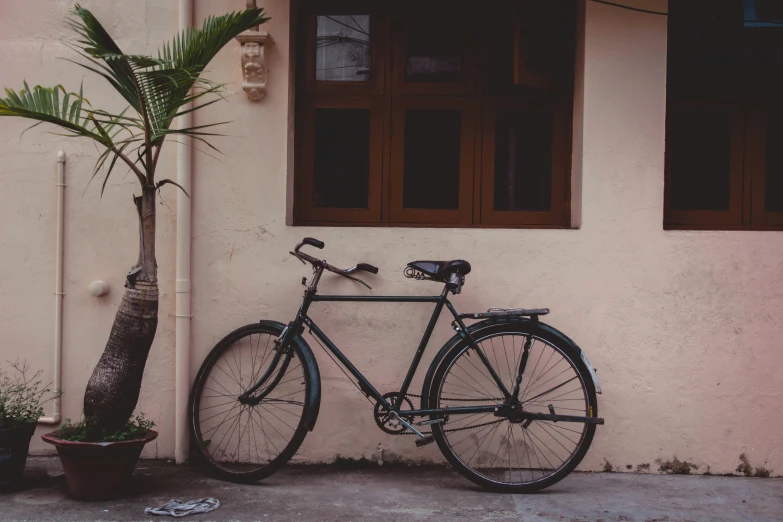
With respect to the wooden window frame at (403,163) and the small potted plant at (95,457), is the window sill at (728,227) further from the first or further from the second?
the small potted plant at (95,457)

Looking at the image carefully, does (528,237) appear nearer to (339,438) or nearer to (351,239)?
(351,239)

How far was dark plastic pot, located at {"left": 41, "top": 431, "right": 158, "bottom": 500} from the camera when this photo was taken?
3.74 metres

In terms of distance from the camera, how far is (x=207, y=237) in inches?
182

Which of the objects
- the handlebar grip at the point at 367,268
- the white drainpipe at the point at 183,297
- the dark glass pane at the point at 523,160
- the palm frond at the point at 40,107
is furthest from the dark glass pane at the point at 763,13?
the palm frond at the point at 40,107

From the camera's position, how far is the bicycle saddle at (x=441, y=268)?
4.13 meters

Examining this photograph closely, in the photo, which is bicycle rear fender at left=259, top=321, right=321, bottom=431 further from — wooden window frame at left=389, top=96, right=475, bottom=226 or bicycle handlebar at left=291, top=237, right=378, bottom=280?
wooden window frame at left=389, top=96, right=475, bottom=226

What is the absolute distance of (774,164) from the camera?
15.7ft

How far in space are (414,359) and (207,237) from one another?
1605mm

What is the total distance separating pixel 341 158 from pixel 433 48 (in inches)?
39.2

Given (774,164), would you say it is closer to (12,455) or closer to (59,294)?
(59,294)

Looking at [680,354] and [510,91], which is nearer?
[680,354]

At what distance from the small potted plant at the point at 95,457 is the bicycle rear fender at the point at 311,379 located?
2.99ft

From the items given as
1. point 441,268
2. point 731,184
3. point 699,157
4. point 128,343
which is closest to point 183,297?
point 128,343

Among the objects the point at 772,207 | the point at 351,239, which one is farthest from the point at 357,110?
the point at 772,207
